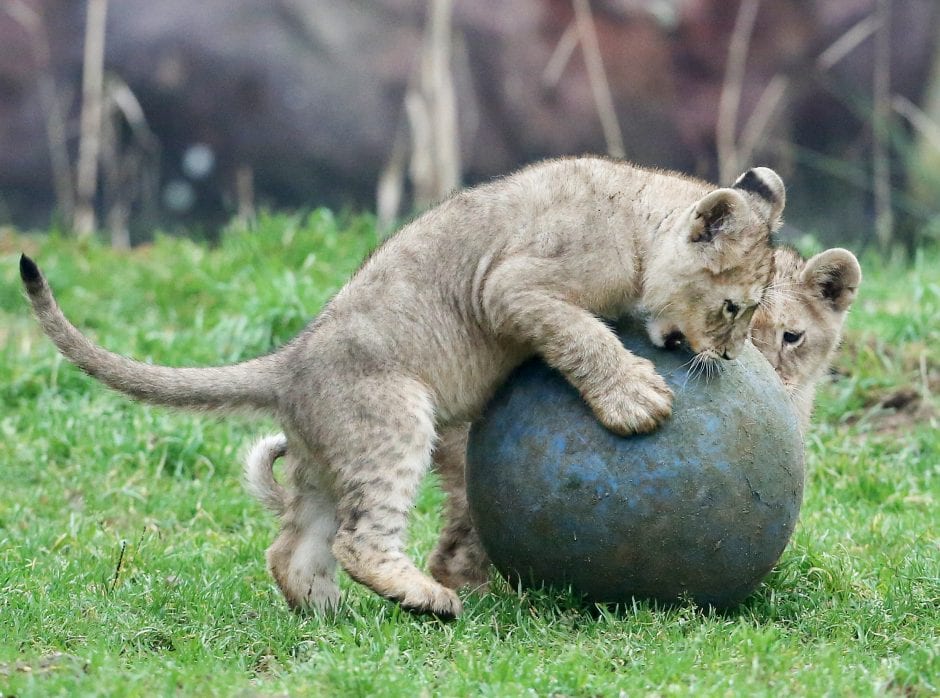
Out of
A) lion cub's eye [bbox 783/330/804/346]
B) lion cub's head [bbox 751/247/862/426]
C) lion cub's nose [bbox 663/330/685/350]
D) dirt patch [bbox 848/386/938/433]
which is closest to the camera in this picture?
lion cub's nose [bbox 663/330/685/350]

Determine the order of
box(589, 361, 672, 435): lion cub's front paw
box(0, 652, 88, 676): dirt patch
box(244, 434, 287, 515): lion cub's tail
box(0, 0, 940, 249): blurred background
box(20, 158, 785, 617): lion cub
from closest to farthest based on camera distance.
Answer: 1. box(0, 652, 88, 676): dirt patch
2. box(589, 361, 672, 435): lion cub's front paw
3. box(20, 158, 785, 617): lion cub
4. box(244, 434, 287, 515): lion cub's tail
5. box(0, 0, 940, 249): blurred background

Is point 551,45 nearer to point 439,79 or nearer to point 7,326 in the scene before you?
point 439,79

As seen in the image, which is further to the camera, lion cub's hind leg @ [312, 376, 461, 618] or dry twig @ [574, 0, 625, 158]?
dry twig @ [574, 0, 625, 158]

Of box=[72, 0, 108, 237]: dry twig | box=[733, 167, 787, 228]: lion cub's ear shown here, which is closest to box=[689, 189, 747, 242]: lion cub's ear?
box=[733, 167, 787, 228]: lion cub's ear

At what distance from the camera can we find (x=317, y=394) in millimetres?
6516

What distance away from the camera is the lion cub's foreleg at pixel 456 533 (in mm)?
7234

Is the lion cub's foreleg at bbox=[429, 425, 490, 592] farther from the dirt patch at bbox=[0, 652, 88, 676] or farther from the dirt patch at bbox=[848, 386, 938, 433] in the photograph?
the dirt patch at bbox=[848, 386, 938, 433]

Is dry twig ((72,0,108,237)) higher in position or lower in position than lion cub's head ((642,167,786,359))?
lower

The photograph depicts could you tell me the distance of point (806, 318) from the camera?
7996 mm

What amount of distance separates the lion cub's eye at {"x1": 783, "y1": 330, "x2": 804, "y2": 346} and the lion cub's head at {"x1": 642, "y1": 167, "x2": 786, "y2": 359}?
1.44 metres

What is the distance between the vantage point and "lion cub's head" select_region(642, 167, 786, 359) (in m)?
6.39

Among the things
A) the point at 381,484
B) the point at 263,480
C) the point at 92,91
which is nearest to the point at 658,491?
the point at 381,484

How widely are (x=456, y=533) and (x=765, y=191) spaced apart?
2.34 meters

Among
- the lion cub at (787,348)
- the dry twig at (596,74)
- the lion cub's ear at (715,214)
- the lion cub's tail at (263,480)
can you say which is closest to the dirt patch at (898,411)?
the lion cub at (787,348)
